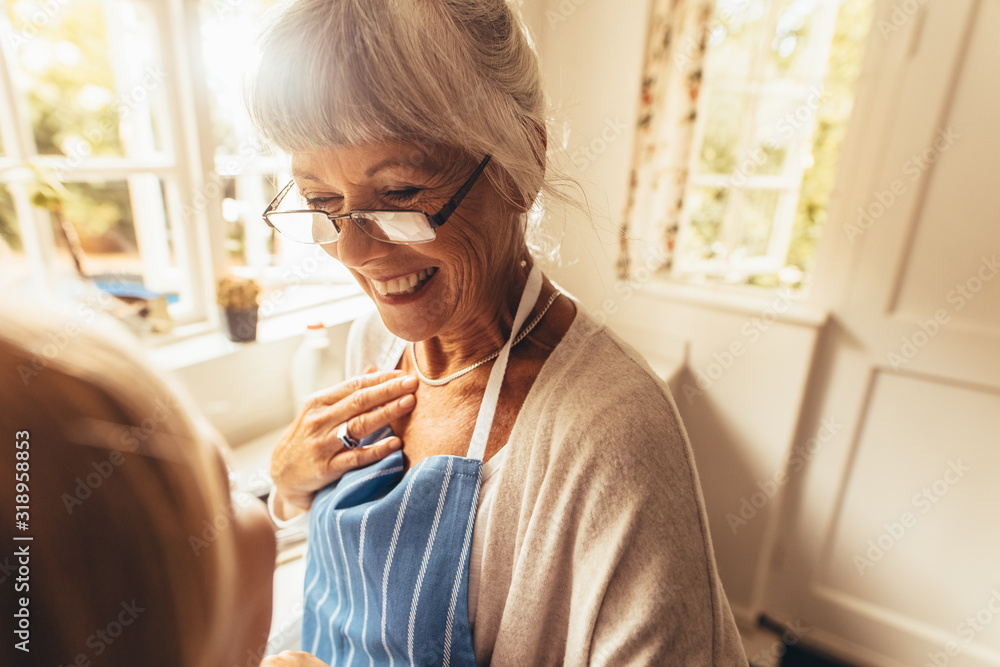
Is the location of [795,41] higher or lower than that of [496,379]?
higher

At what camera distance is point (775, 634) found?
1.94m

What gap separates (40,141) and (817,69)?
227 cm

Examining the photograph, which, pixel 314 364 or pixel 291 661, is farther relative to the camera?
pixel 314 364

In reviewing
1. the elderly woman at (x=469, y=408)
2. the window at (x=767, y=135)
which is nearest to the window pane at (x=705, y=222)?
the window at (x=767, y=135)

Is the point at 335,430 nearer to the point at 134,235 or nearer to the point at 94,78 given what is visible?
the point at 134,235

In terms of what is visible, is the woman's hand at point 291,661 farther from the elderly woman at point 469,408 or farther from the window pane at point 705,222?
the window pane at point 705,222

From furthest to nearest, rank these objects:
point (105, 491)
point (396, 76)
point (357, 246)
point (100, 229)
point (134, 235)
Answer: point (134, 235) < point (100, 229) < point (357, 246) < point (396, 76) < point (105, 491)

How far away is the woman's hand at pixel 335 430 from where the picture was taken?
0.80 metres

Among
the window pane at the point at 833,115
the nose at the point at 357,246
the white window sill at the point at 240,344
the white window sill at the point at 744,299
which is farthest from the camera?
the white window sill at the point at 744,299

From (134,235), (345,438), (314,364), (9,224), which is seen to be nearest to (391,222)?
(345,438)

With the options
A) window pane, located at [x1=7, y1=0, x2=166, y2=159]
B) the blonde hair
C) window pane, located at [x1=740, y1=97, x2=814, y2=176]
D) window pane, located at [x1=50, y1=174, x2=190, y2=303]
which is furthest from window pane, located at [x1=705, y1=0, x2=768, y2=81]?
the blonde hair

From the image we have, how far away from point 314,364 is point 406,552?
2.73ft

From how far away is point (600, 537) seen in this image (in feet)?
1.90

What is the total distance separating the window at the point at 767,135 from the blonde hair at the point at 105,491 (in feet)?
6.15
